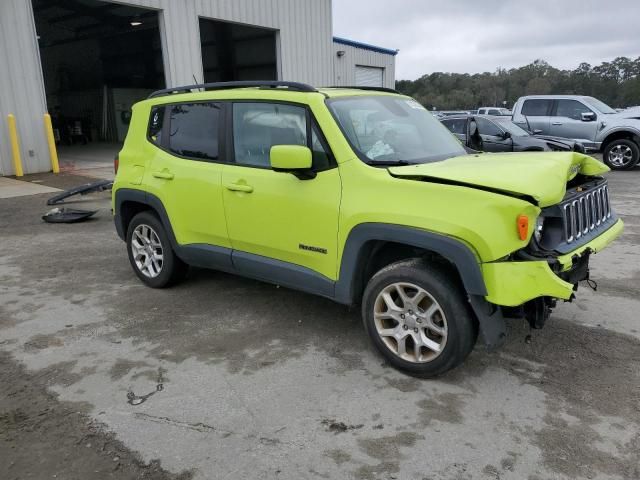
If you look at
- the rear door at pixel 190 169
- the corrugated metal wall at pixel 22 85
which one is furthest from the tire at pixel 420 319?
the corrugated metal wall at pixel 22 85

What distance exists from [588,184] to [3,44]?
13263mm

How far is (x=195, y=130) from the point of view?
4590 millimetres

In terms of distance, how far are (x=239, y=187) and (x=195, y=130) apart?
2.82 feet

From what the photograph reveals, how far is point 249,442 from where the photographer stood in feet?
9.23

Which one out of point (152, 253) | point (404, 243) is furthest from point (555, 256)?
point (152, 253)

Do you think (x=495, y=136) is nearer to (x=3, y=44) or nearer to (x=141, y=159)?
(x=141, y=159)

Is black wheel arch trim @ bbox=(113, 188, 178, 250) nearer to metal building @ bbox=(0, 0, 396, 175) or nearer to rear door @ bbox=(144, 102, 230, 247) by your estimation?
rear door @ bbox=(144, 102, 230, 247)

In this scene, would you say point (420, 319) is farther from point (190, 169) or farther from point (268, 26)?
point (268, 26)

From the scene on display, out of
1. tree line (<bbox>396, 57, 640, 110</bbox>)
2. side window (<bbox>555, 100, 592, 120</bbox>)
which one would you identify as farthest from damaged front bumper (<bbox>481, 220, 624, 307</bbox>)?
tree line (<bbox>396, 57, 640, 110</bbox>)

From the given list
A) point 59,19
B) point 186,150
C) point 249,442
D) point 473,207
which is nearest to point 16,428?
point 249,442

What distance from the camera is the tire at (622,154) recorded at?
1349 cm

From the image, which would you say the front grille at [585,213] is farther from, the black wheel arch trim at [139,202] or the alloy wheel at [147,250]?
the alloy wheel at [147,250]

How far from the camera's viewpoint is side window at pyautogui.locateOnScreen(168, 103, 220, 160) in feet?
14.5

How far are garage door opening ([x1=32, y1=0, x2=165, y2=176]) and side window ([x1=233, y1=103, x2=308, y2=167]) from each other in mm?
21004
